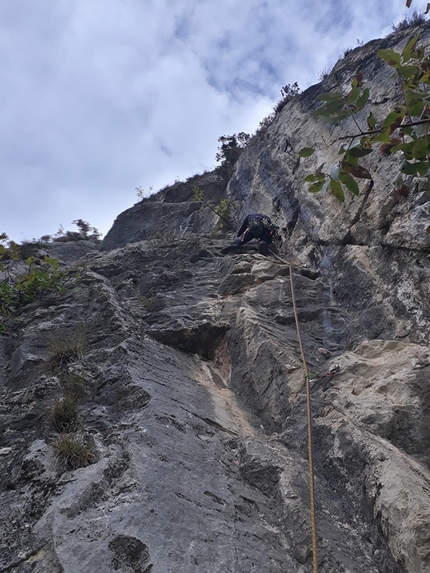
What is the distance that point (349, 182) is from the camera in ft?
6.31

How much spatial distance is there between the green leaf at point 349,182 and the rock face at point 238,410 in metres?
2.29

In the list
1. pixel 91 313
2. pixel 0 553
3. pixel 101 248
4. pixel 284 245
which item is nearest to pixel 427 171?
pixel 0 553

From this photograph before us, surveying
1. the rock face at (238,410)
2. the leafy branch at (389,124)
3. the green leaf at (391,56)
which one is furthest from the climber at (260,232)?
the green leaf at (391,56)

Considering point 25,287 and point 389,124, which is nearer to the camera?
point 389,124

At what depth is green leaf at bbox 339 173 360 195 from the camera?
6.00 feet

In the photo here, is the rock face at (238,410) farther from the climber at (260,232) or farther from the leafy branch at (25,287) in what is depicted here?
the climber at (260,232)

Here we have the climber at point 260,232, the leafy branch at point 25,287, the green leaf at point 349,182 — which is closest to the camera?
the green leaf at point 349,182

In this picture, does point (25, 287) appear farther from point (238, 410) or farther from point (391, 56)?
point (391, 56)

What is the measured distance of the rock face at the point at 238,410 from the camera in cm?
298

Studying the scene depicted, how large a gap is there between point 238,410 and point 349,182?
3540mm

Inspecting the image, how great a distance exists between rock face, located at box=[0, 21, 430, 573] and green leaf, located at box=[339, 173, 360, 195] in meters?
2.29

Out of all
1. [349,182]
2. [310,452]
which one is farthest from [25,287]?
[349,182]

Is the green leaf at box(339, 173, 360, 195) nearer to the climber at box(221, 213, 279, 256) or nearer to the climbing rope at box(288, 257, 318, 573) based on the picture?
the climbing rope at box(288, 257, 318, 573)

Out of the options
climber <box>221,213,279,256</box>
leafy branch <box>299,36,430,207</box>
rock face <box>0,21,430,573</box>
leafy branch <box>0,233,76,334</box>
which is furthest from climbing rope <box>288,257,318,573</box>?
leafy branch <box>0,233,76,334</box>
